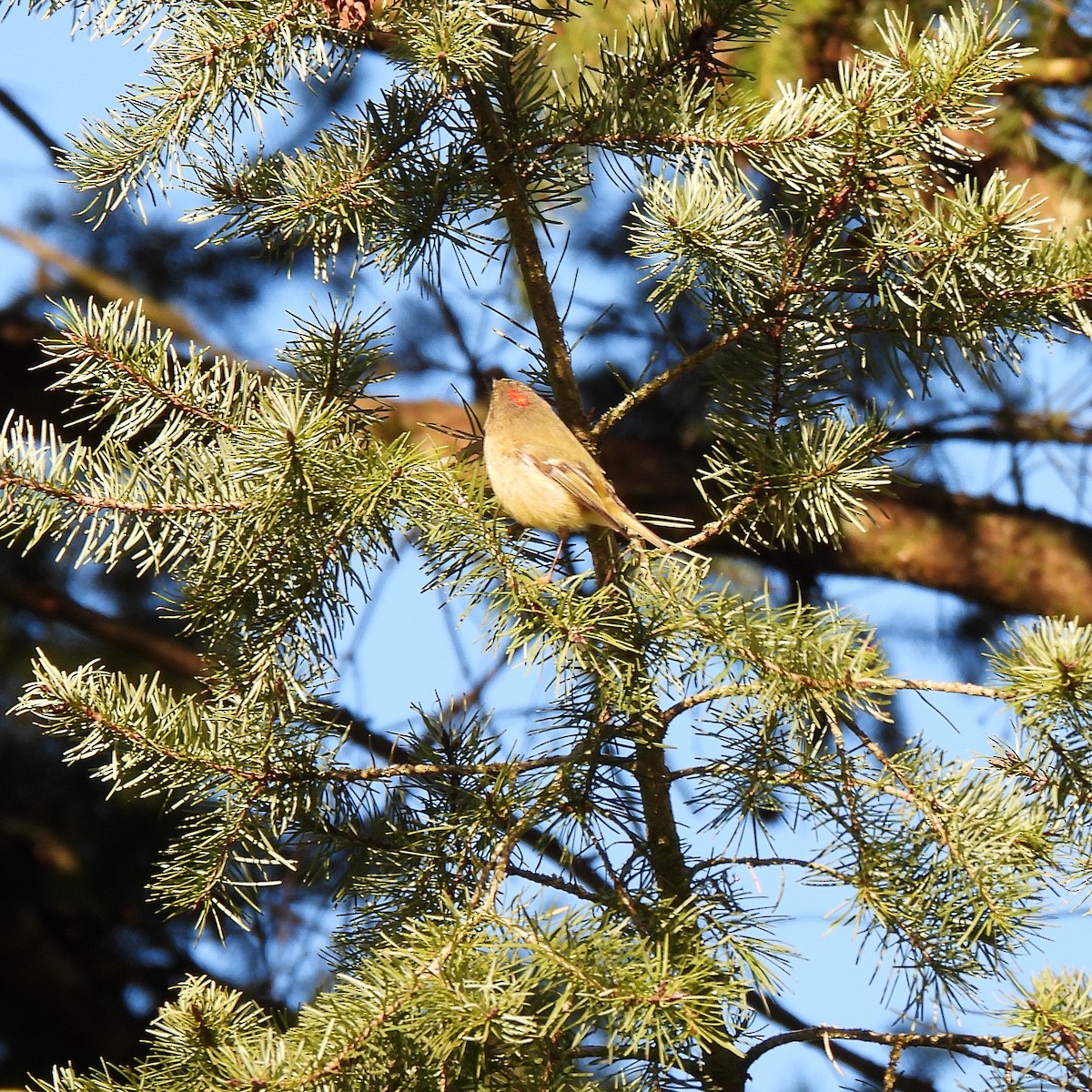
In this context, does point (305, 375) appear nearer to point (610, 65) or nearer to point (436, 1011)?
point (610, 65)

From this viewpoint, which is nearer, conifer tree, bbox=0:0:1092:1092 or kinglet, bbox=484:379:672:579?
conifer tree, bbox=0:0:1092:1092

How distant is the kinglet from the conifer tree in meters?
0.12

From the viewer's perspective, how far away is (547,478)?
207 cm

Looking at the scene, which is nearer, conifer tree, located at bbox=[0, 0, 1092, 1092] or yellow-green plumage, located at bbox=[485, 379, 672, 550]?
conifer tree, located at bbox=[0, 0, 1092, 1092]

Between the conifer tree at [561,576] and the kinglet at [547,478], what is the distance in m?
0.12

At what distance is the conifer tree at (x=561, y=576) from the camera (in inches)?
59.1

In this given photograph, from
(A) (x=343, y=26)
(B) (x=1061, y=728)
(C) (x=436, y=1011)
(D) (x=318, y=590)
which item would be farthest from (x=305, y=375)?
(B) (x=1061, y=728)

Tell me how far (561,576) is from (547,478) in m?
0.20

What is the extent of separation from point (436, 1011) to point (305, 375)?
979 millimetres

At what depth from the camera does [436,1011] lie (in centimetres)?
140

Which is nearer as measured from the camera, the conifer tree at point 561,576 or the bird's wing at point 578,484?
the conifer tree at point 561,576

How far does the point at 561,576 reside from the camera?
6.42ft

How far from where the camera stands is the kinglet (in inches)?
79.0

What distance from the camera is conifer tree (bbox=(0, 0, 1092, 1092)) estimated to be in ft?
4.92
